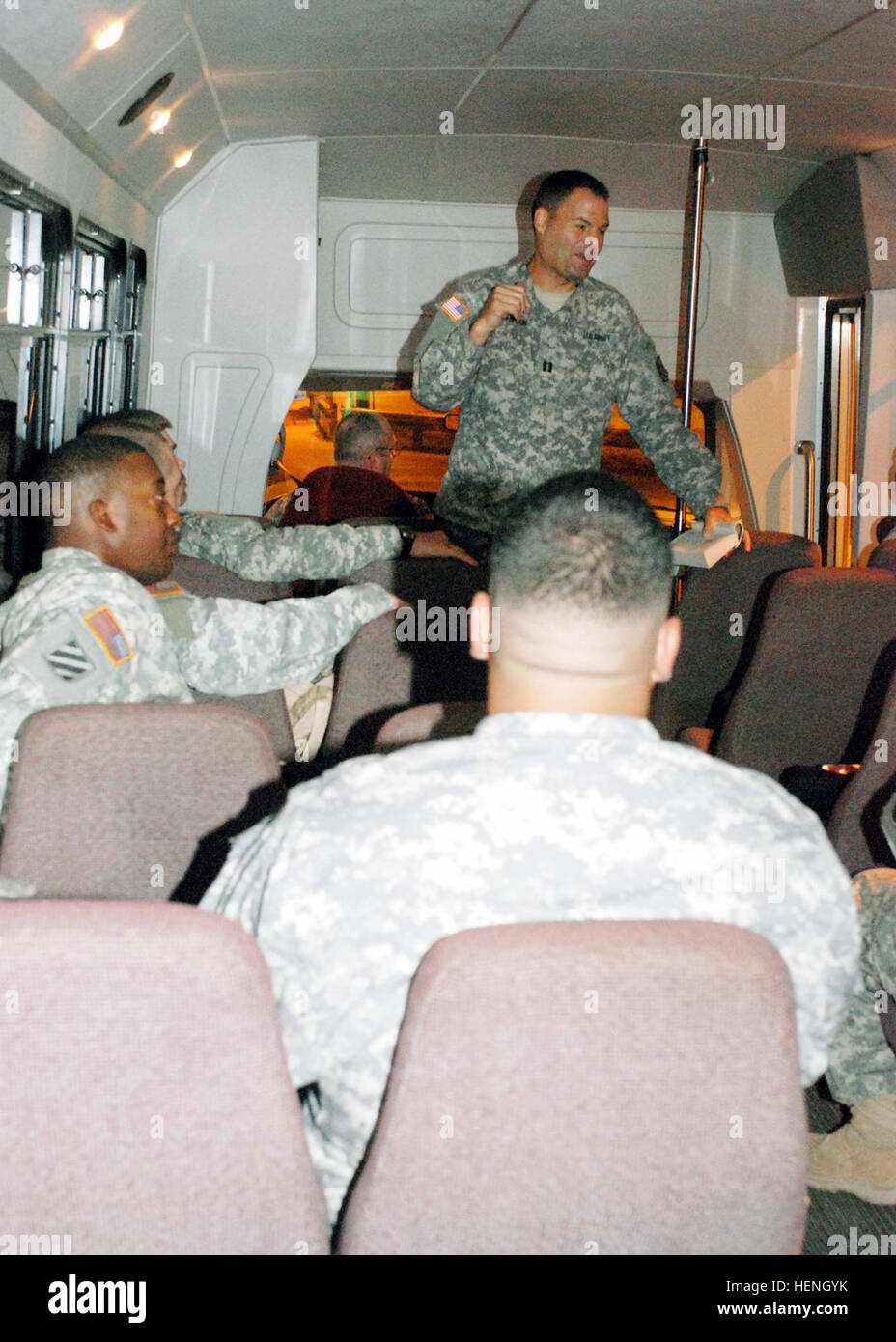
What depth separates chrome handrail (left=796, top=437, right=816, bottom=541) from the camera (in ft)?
20.2

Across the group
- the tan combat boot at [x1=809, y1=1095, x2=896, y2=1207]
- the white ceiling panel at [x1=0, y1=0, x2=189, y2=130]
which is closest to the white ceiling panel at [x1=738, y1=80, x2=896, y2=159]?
the white ceiling panel at [x1=0, y1=0, x2=189, y2=130]

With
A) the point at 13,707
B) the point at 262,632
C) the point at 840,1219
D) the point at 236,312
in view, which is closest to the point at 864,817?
the point at 840,1219

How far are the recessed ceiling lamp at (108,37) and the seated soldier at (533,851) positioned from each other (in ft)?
8.72

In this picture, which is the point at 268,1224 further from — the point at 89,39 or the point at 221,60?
the point at 221,60

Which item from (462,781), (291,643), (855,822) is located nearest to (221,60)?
(291,643)

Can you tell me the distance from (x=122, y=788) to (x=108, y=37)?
248 centimetres

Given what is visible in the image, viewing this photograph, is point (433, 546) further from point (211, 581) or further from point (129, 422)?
point (129, 422)

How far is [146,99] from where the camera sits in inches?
163

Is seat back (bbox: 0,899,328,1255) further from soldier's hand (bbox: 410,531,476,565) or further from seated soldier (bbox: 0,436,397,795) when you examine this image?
soldier's hand (bbox: 410,531,476,565)

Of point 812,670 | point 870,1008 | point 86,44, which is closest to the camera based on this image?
point 870,1008

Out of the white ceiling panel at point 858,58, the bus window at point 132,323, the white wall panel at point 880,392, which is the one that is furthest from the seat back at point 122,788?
the white wall panel at point 880,392

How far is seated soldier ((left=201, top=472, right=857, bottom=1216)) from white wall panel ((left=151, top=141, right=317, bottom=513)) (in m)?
4.69

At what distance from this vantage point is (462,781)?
1.25 m

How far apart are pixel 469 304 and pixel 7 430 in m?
1.48
